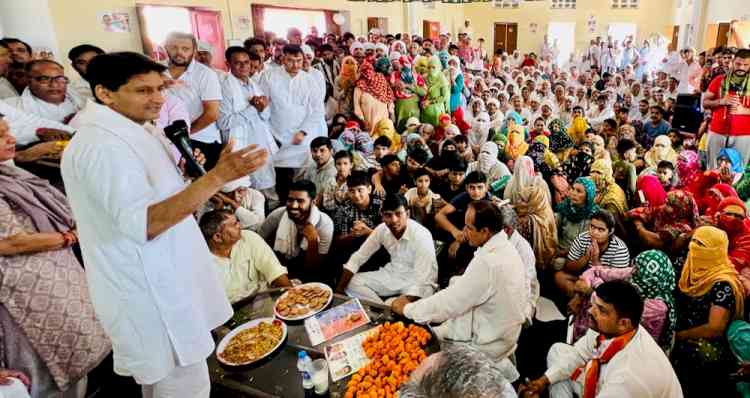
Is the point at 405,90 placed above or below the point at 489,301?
above

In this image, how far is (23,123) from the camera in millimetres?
2414

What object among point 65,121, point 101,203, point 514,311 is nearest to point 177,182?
point 101,203

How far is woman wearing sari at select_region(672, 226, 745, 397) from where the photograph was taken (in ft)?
7.71

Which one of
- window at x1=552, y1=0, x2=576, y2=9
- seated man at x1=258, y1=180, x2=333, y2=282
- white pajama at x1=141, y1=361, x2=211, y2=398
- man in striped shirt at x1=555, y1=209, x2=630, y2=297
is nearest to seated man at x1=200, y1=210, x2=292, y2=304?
seated man at x1=258, y1=180, x2=333, y2=282

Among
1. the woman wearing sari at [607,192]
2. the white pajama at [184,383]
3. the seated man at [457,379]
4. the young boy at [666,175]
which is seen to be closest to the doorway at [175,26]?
the white pajama at [184,383]

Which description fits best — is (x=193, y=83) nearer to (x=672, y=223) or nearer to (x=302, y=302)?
(x=302, y=302)

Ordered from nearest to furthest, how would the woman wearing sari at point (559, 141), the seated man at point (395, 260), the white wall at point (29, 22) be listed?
the seated man at point (395, 260)
the white wall at point (29, 22)
the woman wearing sari at point (559, 141)

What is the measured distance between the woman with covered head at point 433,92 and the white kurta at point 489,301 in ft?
14.6

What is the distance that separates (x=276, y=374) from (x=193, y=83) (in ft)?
7.19

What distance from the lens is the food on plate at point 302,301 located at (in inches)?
88.8

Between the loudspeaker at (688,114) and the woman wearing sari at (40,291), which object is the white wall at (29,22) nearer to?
the woman wearing sari at (40,291)

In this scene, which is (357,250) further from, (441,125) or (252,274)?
(441,125)

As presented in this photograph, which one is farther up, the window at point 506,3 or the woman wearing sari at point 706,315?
the window at point 506,3

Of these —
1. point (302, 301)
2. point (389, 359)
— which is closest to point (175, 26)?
point (302, 301)
